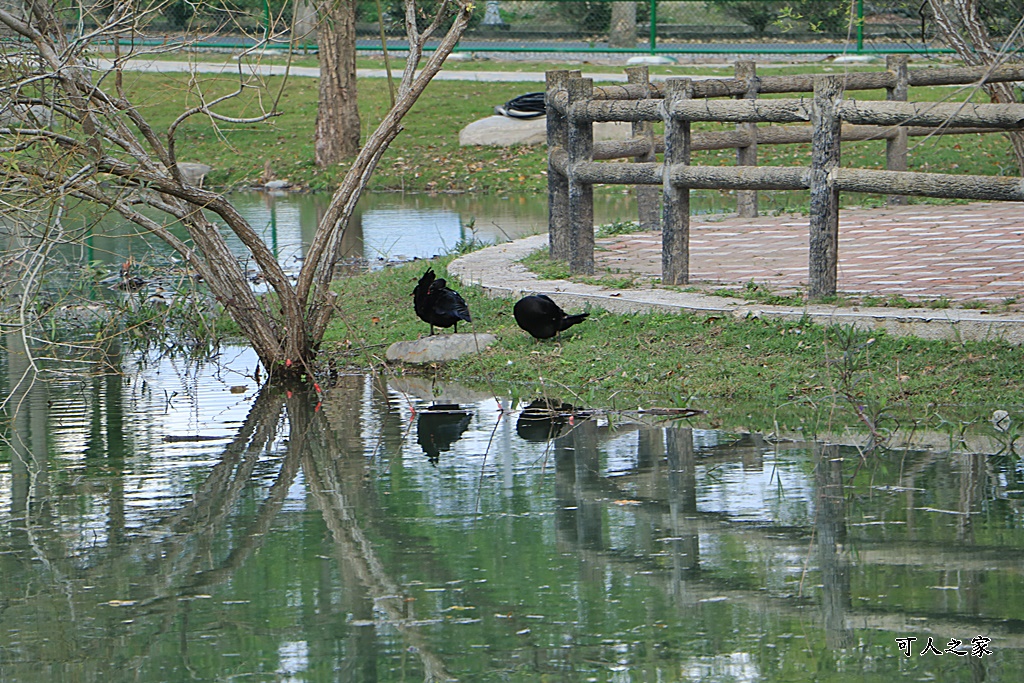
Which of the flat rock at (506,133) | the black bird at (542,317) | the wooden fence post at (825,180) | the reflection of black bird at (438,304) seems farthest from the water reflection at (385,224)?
the wooden fence post at (825,180)

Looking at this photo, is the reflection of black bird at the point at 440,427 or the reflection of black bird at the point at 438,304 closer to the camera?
the reflection of black bird at the point at 440,427

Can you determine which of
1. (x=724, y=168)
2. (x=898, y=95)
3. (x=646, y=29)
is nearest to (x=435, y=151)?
(x=898, y=95)

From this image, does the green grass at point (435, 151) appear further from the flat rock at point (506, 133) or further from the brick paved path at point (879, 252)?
the brick paved path at point (879, 252)

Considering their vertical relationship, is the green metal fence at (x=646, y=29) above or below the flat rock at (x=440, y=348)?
above

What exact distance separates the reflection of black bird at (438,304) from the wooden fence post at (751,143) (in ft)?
12.1

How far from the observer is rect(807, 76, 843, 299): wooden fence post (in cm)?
813

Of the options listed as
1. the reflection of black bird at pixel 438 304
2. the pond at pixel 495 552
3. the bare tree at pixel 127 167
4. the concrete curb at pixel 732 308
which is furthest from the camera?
the reflection of black bird at pixel 438 304

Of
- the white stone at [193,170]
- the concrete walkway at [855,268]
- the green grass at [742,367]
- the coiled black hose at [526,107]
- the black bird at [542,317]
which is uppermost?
the coiled black hose at [526,107]

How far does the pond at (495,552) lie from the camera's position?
13.8 feet

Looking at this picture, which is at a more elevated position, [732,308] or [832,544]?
[732,308]

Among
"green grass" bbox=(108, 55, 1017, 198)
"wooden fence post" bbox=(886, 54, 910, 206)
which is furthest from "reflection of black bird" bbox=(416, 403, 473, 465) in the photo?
"green grass" bbox=(108, 55, 1017, 198)

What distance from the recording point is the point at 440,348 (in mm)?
8836

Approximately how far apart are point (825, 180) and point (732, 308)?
92cm

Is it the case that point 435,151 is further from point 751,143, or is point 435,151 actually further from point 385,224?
point 751,143
